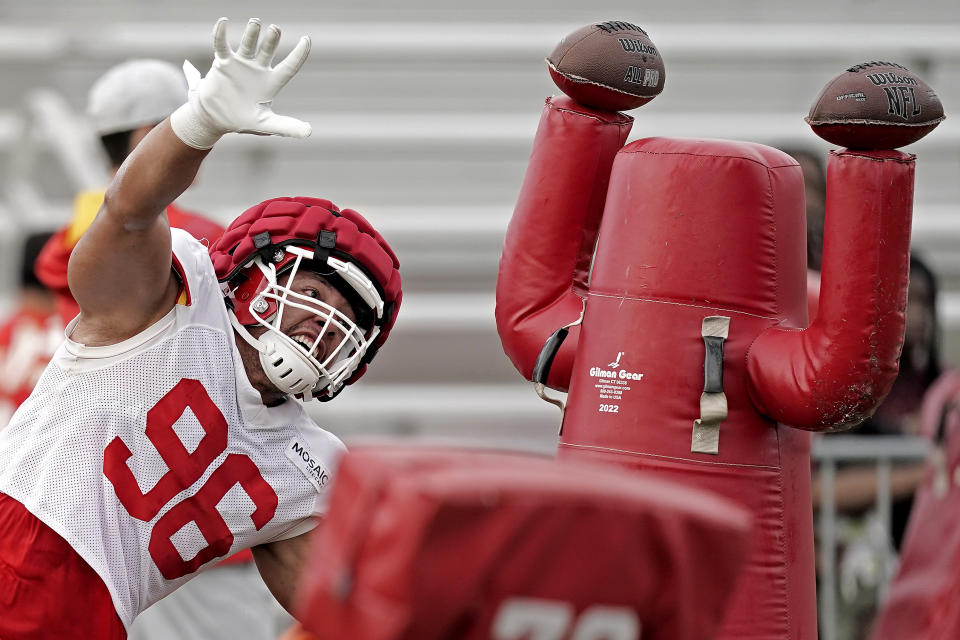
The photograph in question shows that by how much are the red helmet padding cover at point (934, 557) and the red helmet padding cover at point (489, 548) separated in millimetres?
1582

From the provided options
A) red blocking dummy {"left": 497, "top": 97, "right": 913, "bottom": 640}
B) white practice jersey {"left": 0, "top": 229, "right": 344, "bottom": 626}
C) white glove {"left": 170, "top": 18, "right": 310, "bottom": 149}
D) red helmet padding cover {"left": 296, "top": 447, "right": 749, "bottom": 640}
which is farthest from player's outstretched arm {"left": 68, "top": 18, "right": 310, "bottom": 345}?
red helmet padding cover {"left": 296, "top": 447, "right": 749, "bottom": 640}

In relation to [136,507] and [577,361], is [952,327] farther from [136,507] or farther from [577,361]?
[136,507]

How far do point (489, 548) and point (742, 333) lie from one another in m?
1.04

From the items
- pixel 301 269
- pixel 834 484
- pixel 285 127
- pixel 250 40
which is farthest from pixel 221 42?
pixel 834 484

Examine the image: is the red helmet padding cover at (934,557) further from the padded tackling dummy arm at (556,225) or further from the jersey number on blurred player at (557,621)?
the jersey number on blurred player at (557,621)

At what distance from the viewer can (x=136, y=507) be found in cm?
239

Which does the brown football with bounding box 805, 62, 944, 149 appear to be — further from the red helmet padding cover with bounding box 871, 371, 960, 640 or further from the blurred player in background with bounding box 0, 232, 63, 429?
the blurred player in background with bounding box 0, 232, 63, 429

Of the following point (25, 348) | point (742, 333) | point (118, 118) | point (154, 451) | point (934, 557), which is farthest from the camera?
point (25, 348)

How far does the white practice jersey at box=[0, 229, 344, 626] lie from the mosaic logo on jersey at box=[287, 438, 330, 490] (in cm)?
6

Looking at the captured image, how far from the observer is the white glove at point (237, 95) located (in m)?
2.09

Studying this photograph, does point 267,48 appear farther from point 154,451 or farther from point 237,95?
point 154,451

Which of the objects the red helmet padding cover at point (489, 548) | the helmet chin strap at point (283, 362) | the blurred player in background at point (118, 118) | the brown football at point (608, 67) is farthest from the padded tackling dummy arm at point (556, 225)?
the blurred player in background at point (118, 118)

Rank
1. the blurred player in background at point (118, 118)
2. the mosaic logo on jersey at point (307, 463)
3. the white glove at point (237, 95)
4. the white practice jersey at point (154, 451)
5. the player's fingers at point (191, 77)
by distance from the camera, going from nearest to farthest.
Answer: the white glove at point (237, 95) → the player's fingers at point (191, 77) → the white practice jersey at point (154, 451) → the mosaic logo on jersey at point (307, 463) → the blurred player in background at point (118, 118)

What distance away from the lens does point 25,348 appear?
13.3 ft
